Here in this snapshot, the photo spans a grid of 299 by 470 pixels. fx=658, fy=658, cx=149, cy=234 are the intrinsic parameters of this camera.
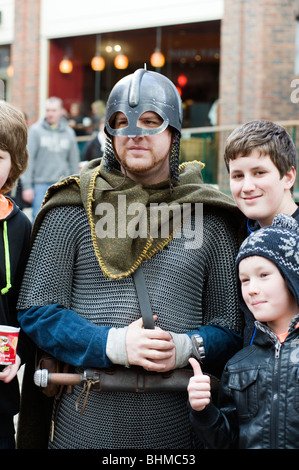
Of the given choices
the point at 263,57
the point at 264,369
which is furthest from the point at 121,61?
the point at 264,369

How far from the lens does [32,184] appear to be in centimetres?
924

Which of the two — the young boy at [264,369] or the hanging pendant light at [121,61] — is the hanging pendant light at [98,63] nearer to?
the hanging pendant light at [121,61]

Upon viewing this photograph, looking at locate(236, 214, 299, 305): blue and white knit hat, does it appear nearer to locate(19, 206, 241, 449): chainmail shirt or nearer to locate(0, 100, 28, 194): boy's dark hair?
locate(19, 206, 241, 449): chainmail shirt

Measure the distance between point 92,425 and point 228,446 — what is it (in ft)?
1.90

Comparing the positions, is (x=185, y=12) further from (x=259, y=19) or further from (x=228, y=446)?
(x=228, y=446)

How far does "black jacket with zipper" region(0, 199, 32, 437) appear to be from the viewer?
2703 millimetres

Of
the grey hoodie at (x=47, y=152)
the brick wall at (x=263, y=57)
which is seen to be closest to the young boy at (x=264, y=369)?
the grey hoodie at (x=47, y=152)

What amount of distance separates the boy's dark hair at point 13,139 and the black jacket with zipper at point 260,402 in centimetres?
121

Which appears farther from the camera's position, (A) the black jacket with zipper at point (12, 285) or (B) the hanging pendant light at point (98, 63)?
(B) the hanging pendant light at point (98, 63)

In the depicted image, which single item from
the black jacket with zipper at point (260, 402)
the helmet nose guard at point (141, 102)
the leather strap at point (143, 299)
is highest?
the helmet nose guard at point (141, 102)

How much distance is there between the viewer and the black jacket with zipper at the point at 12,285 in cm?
270

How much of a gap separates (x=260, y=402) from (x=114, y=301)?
2.34 ft

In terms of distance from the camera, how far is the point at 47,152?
364 inches

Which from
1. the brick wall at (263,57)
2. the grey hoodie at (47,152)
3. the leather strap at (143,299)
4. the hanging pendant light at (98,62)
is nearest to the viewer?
the leather strap at (143,299)
